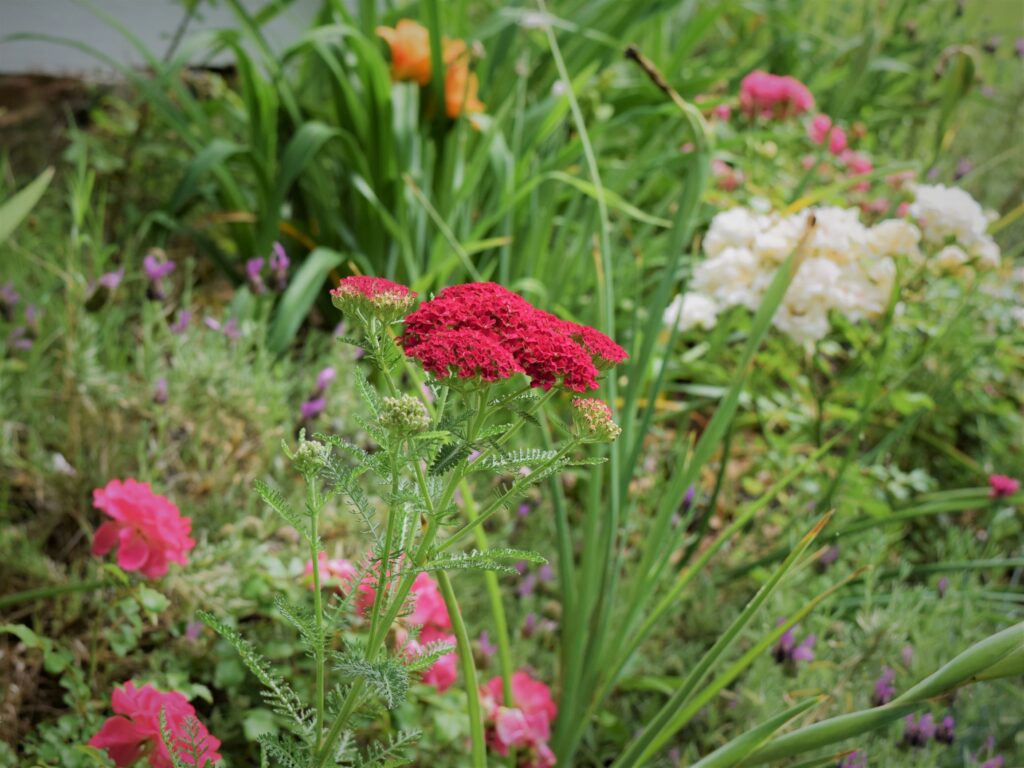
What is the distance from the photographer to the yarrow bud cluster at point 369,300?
0.82 meters

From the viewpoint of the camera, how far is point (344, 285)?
832mm

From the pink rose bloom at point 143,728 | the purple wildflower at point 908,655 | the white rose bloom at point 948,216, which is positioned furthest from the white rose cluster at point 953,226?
the pink rose bloom at point 143,728

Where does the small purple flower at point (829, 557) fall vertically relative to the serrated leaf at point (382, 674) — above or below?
below

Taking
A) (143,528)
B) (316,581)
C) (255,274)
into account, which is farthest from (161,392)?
(316,581)

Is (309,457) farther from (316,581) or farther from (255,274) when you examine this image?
(255,274)

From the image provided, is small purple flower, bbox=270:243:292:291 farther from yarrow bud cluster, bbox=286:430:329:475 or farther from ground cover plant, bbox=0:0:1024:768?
yarrow bud cluster, bbox=286:430:329:475

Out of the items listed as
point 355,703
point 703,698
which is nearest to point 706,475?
point 703,698

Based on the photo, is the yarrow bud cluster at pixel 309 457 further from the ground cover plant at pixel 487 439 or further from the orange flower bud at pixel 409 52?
the orange flower bud at pixel 409 52

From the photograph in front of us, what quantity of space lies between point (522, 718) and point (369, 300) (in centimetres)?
82

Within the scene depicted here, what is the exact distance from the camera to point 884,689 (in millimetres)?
1527

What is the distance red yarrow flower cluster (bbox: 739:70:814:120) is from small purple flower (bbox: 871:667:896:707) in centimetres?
160

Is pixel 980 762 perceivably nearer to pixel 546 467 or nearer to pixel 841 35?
pixel 546 467

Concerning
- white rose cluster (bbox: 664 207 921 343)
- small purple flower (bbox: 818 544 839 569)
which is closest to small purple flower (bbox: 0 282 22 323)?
white rose cluster (bbox: 664 207 921 343)

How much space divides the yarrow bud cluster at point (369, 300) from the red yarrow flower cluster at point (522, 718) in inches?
31.2
